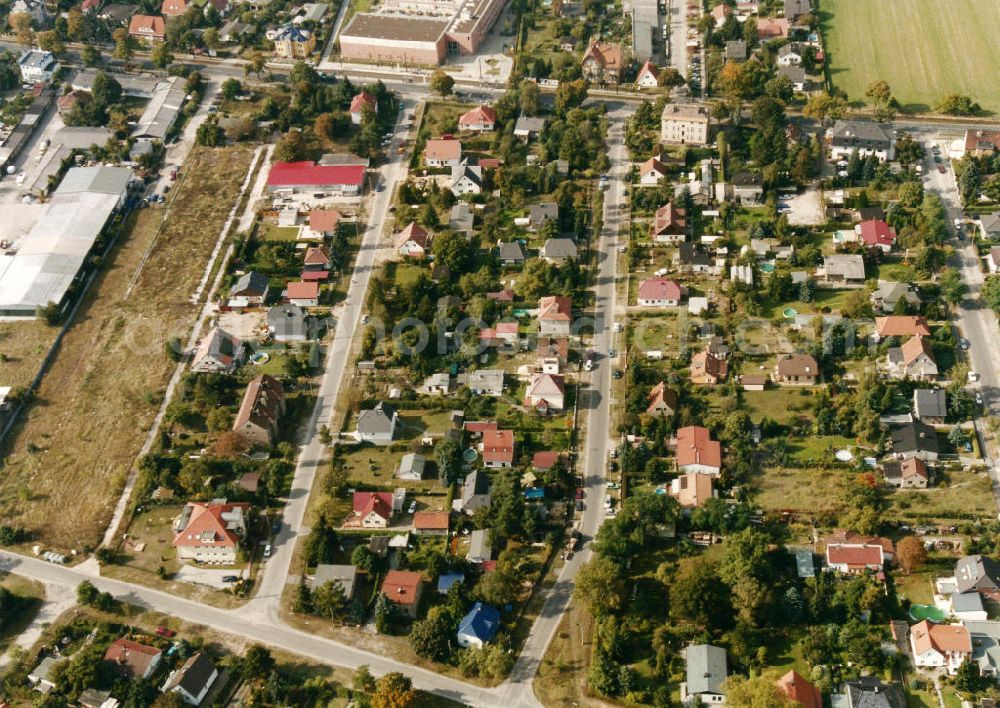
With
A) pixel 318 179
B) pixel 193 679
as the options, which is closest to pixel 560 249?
pixel 318 179

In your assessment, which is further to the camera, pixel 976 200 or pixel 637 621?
pixel 976 200

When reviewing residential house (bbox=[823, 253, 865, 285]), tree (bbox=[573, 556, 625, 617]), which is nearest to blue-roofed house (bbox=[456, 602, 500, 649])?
tree (bbox=[573, 556, 625, 617])

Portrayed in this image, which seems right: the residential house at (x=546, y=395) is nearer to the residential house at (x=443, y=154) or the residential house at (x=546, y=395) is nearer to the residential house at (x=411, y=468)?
the residential house at (x=411, y=468)

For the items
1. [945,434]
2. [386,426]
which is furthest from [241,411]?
[945,434]

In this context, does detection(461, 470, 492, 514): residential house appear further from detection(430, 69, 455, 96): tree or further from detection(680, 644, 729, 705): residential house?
detection(430, 69, 455, 96): tree

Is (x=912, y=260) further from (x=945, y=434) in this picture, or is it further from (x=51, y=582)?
(x=51, y=582)

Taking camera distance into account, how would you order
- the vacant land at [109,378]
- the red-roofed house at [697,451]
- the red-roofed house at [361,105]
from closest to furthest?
the red-roofed house at [697,451] < the vacant land at [109,378] < the red-roofed house at [361,105]

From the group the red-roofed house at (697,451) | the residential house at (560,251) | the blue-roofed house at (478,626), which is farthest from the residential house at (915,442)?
the residential house at (560,251)
